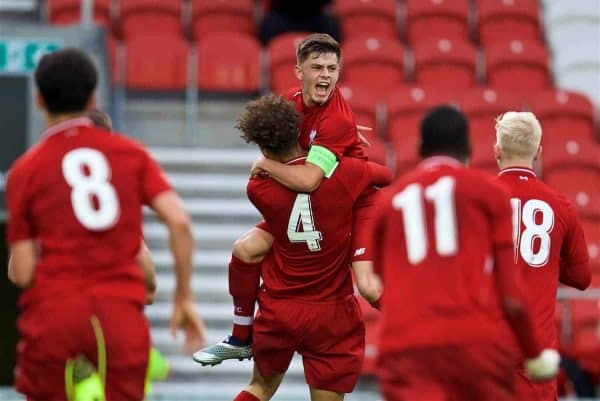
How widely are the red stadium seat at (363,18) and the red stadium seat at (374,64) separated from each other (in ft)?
1.51

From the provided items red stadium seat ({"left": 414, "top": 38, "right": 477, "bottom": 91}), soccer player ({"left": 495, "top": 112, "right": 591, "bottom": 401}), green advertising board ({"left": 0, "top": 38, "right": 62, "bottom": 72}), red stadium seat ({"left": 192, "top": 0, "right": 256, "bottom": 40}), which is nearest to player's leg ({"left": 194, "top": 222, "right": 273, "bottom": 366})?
soccer player ({"left": 495, "top": 112, "right": 591, "bottom": 401})

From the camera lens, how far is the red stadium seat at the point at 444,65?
46.4 ft

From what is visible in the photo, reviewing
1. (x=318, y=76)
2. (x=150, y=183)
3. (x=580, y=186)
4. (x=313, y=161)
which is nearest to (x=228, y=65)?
(x=580, y=186)

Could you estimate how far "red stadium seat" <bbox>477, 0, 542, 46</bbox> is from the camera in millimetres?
14977

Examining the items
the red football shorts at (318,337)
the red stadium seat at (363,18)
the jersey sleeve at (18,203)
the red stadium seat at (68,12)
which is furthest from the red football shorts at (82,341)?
the red stadium seat at (363,18)

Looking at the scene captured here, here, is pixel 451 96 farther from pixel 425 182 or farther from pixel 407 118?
pixel 425 182

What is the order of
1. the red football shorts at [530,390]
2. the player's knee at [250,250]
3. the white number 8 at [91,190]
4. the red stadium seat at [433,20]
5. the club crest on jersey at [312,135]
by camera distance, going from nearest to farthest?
the white number 8 at [91,190], the red football shorts at [530,390], the club crest on jersey at [312,135], the player's knee at [250,250], the red stadium seat at [433,20]

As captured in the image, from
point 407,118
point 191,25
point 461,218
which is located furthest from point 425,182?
point 191,25

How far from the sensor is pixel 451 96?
13500 millimetres

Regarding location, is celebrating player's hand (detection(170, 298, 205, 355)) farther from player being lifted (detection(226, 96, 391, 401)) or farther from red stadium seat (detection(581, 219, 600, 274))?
red stadium seat (detection(581, 219, 600, 274))

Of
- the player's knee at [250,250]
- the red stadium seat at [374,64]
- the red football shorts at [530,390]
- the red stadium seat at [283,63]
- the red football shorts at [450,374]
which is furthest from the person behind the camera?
the red stadium seat at [374,64]

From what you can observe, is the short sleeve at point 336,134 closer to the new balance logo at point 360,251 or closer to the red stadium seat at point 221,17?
the new balance logo at point 360,251

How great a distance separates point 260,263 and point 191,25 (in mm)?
7810

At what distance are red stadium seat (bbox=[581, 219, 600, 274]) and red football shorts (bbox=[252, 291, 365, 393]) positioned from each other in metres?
5.44
